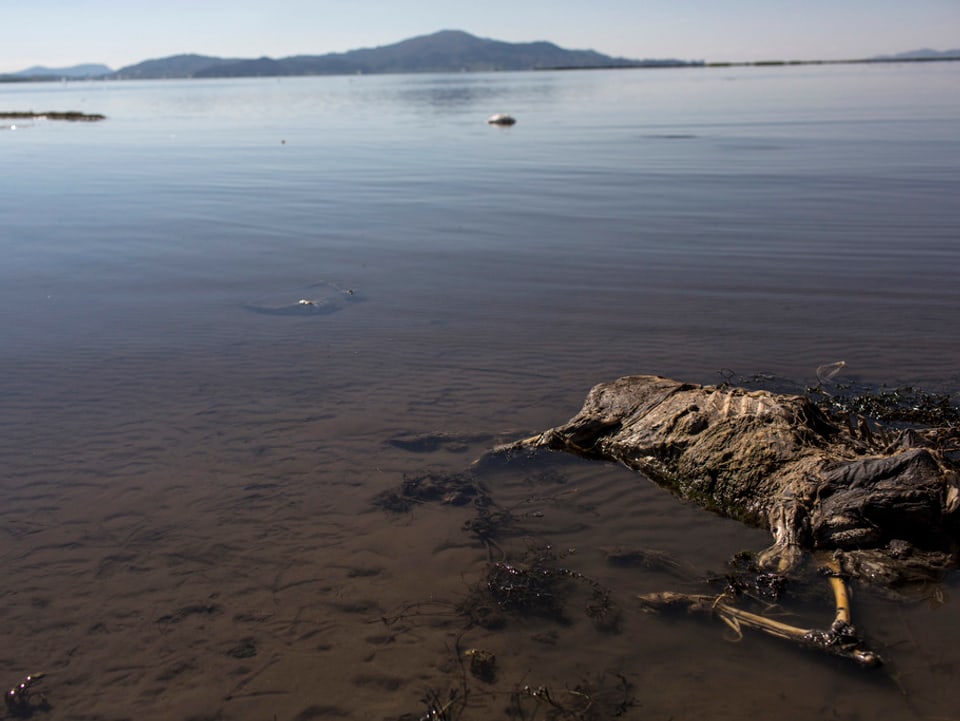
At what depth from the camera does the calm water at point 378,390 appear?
4734 millimetres

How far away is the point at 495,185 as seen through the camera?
74.3 ft

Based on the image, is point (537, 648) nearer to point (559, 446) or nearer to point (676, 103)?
point (559, 446)

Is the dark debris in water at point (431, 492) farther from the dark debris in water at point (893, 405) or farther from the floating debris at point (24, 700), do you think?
the dark debris in water at point (893, 405)

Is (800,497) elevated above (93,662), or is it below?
above

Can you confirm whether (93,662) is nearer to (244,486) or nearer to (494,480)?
(244,486)

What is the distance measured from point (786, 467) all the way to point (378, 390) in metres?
4.35

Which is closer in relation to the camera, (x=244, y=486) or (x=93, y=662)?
(x=93, y=662)

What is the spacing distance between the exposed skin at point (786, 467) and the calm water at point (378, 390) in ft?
1.03

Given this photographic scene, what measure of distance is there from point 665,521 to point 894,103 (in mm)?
53216

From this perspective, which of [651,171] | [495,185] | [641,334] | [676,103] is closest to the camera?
[641,334]

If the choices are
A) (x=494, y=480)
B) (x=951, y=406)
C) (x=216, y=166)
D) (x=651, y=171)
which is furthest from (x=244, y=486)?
Result: (x=216, y=166)

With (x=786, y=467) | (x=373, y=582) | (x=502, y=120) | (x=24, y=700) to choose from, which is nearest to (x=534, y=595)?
(x=373, y=582)

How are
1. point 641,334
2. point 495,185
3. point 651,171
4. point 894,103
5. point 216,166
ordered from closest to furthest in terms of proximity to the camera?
point 641,334 → point 495,185 → point 651,171 → point 216,166 → point 894,103

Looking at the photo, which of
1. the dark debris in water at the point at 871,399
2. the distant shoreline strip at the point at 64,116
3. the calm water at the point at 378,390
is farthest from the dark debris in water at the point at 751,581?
the distant shoreline strip at the point at 64,116
